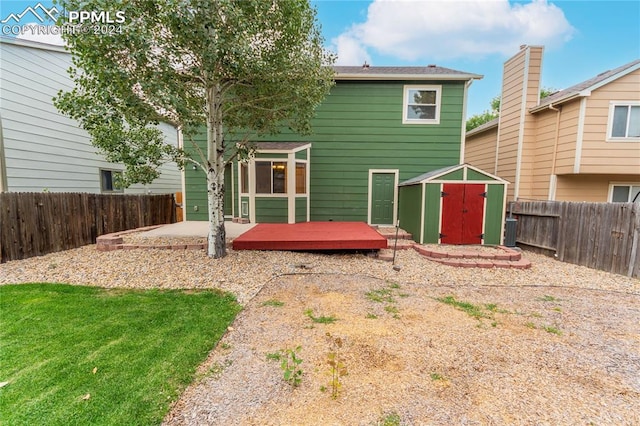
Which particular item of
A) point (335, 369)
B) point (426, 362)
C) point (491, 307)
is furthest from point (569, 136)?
point (335, 369)

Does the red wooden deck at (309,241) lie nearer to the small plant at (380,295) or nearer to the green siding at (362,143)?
the small plant at (380,295)

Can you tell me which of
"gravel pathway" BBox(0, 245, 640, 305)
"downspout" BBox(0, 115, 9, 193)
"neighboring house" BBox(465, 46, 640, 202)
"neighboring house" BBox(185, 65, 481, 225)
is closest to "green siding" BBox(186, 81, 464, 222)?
"neighboring house" BBox(185, 65, 481, 225)

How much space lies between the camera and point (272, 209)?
8.11 meters

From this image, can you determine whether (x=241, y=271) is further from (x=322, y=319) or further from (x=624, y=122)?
(x=624, y=122)

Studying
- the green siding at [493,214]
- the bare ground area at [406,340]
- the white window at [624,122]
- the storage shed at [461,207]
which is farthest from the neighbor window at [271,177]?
the white window at [624,122]

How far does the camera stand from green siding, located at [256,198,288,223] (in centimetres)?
807

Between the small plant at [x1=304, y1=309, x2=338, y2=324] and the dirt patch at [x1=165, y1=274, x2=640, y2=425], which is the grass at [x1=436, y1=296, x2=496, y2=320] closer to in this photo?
the dirt patch at [x1=165, y1=274, x2=640, y2=425]

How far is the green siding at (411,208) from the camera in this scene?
275 inches

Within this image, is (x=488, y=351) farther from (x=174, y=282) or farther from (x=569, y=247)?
(x=569, y=247)

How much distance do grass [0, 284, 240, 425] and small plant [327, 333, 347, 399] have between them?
116 centimetres

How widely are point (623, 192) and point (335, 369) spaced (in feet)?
36.4

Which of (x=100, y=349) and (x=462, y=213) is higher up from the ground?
(x=462, y=213)

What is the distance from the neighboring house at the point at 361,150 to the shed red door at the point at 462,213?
2146 millimetres

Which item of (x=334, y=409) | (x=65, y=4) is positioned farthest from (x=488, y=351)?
(x=65, y=4)
